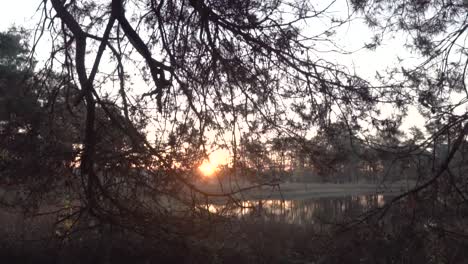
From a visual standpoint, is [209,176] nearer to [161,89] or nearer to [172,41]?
[161,89]

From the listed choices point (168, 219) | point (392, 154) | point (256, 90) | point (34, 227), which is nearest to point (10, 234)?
point (34, 227)

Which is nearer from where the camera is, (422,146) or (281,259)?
(422,146)

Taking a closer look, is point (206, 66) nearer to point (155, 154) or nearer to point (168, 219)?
point (155, 154)

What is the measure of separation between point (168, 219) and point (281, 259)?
21.8ft

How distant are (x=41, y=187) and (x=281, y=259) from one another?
6.94 m

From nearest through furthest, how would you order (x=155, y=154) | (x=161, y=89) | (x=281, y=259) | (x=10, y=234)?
1. (x=155, y=154)
2. (x=161, y=89)
3. (x=10, y=234)
4. (x=281, y=259)

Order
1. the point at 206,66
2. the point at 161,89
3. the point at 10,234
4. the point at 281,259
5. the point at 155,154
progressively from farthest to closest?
the point at 281,259 < the point at 10,234 < the point at 206,66 < the point at 161,89 < the point at 155,154

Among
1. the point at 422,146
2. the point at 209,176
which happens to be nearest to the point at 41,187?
the point at 209,176

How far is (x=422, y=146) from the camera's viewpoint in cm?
412

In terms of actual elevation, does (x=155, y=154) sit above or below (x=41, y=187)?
above

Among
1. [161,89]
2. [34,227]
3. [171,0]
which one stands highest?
[171,0]

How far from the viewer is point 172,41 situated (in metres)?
4.19

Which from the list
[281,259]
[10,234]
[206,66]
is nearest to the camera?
[206,66]

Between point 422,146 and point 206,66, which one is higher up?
point 206,66
